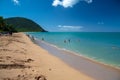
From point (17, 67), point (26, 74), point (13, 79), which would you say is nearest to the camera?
point (13, 79)

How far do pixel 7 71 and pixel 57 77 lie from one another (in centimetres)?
217

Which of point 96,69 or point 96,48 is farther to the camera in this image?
point 96,48

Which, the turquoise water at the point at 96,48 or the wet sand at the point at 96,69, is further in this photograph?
the turquoise water at the point at 96,48

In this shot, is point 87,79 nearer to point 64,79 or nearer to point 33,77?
point 64,79

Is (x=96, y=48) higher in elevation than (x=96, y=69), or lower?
lower

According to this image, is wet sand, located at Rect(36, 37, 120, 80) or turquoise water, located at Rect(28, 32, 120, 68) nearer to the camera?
wet sand, located at Rect(36, 37, 120, 80)

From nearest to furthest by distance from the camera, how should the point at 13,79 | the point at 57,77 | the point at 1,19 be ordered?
the point at 13,79, the point at 57,77, the point at 1,19

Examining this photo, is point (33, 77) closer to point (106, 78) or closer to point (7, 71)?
point (7, 71)

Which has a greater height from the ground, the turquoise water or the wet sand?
the wet sand

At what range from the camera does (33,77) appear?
7824 millimetres

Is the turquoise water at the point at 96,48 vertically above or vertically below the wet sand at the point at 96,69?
below

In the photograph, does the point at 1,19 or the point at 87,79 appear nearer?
the point at 87,79

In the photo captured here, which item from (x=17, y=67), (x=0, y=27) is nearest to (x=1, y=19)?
(x=0, y=27)

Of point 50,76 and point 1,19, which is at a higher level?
point 1,19
